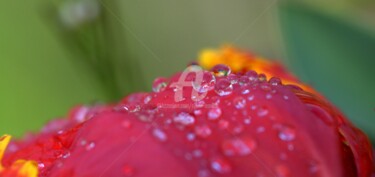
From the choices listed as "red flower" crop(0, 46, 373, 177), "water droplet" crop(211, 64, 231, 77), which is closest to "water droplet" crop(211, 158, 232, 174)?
"red flower" crop(0, 46, 373, 177)

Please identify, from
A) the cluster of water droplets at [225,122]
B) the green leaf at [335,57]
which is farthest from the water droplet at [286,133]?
the green leaf at [335,57]

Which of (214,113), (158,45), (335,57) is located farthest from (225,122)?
(158,45)

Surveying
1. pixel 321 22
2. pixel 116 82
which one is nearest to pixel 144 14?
pixel 116 82

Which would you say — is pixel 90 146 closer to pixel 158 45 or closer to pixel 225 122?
pixel 225 122

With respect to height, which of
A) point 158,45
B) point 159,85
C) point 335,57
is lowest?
point 158,45

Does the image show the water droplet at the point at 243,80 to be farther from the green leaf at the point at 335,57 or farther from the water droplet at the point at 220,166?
the green leaf at the point at 335,57

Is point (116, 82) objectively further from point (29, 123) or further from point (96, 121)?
point (96, 121)
